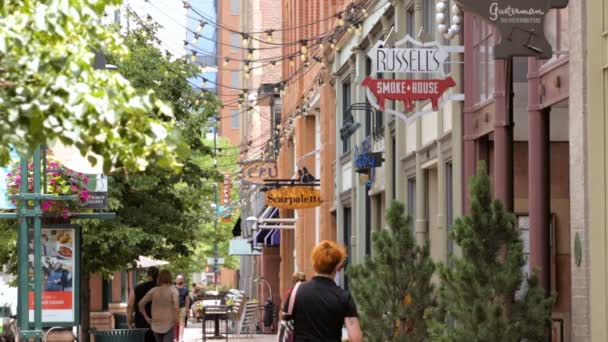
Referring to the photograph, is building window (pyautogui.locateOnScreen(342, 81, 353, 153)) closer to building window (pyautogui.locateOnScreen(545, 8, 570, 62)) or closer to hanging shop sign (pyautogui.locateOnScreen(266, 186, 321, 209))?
hanging shop sign (pyautogui.locateOnScreen(266, 186, 321, 209))

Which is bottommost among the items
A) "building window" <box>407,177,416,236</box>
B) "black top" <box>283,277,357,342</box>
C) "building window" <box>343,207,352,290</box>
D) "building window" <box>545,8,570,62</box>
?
"black top" <box>283,277,357,342</box>

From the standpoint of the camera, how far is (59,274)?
19453mm

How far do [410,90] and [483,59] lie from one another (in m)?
1.17

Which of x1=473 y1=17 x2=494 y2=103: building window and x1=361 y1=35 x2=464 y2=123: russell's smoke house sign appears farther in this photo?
x1=473 y1=17 x2=494 y2=103: building window

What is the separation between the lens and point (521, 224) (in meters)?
20.7

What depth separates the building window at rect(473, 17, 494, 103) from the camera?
20.5 metres

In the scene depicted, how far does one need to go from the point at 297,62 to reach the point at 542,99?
32.5 metres

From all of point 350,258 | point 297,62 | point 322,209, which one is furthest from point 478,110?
point 297,62

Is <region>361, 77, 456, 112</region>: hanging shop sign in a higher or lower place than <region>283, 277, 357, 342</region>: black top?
higher

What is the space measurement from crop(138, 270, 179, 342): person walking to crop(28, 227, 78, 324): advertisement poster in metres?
2.49

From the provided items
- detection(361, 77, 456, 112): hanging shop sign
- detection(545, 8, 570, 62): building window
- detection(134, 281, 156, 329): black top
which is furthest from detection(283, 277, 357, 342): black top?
detection(134, 281, 156, 329): black top

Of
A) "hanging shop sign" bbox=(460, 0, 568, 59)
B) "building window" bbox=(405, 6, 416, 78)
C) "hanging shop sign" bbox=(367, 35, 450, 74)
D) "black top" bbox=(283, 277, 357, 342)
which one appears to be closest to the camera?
"black top" bbox=(283, 277, 357, 342)

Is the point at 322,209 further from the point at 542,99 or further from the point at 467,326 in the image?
the point at 467,326

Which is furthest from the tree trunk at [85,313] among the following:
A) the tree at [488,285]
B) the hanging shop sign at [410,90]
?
the tree at [488,285]
